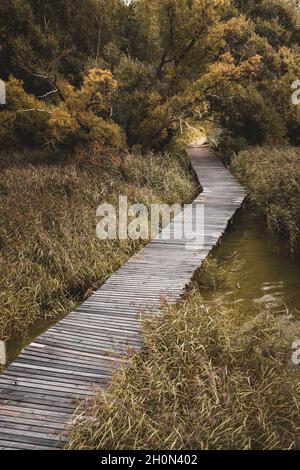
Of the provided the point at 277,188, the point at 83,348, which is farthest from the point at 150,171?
the point at 83,348

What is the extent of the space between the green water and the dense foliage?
18.9 ft

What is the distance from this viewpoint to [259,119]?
1775cm

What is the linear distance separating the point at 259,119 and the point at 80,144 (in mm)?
7427

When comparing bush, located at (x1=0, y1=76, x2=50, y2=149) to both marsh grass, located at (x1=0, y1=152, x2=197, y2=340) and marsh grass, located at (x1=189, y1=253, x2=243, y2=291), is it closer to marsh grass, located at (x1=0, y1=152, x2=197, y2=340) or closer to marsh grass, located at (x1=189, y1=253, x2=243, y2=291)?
marsh grass, located at (x1=0, y1=152, x2=197, y2=340)

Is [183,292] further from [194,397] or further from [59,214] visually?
[59,214]

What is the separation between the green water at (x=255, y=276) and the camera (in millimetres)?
7004

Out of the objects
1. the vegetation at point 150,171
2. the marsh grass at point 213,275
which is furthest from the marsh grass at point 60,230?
the marsh grass at point 213,275

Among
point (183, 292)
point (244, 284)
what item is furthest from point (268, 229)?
point (183, 292)

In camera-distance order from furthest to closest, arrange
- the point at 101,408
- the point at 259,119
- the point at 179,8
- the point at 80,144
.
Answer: the point at 259,119 → the point at 80,144 → the point at 179,8 → the point at 101,408

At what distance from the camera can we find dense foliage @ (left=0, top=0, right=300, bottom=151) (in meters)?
14.1

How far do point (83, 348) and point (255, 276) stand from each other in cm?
421

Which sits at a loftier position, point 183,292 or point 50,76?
point 50,76

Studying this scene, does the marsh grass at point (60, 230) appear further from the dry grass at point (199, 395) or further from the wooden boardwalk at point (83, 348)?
the dry grass at point (199, 395)

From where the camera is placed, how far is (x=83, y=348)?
5.22 m
